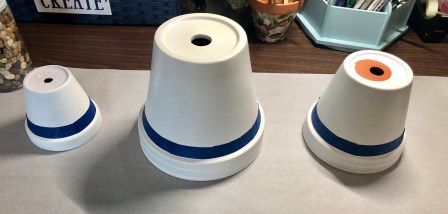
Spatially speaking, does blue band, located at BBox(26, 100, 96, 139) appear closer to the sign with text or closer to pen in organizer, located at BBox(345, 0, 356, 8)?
the sign with text

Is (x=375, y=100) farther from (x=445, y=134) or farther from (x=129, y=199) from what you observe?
(x=129, y=199)

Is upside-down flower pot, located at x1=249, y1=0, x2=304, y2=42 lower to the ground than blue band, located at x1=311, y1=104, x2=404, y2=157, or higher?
higher

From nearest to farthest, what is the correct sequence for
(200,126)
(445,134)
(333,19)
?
(200,126)
(445,134)
(333,19)

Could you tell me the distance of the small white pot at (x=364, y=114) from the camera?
16.3 inches

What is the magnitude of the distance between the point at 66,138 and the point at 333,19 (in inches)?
17.5

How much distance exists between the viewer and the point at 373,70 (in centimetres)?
43

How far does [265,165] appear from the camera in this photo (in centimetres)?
48

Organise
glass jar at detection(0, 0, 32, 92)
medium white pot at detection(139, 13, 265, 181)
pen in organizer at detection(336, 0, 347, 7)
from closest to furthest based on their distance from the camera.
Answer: medium white pot at detection(139, 13, 265, 181) < glass jar at detection(0, 0, 32, 92) < pen in organizer at detection(336, 0, 347, 7)

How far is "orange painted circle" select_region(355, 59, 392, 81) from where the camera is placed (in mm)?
422

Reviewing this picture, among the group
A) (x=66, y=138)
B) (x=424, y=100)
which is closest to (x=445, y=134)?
(x=424, y=100)

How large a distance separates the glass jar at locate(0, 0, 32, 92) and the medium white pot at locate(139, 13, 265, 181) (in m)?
0.24

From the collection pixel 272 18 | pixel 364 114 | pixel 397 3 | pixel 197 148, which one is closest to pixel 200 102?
pixel 197 148

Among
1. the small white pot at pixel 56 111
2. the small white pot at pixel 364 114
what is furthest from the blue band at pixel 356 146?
the small white pot at pixel 56 111

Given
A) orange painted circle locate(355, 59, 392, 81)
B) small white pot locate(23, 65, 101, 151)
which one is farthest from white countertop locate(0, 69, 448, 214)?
orange painted circle locate(355, 59, 392, 81)
